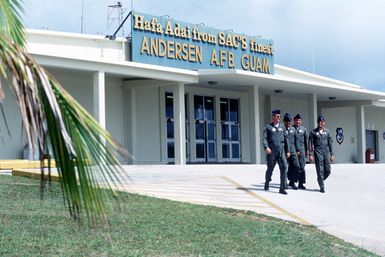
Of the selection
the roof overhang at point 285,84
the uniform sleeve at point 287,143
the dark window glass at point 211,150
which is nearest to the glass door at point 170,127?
the roof overhang at point 285,84

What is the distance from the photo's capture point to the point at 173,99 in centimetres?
2633

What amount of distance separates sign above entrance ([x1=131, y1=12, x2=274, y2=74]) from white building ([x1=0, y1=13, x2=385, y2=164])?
2.21ft

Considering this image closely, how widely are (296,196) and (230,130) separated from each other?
17.2 meters

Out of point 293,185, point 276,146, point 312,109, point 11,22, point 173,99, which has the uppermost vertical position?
point 173,99

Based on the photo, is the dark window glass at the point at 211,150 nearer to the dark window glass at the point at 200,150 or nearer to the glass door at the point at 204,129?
the glass door at the point at 204,129

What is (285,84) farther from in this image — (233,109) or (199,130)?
(199,130)

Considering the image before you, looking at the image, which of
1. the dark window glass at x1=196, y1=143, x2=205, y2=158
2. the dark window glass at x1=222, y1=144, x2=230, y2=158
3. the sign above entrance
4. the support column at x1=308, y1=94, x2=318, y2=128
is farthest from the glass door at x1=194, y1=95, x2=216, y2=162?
the support column at x1=308, y1=94, x2=318, y2=128

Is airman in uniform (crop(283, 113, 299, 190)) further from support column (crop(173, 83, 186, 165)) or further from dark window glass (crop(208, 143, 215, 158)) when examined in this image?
dark window glass (crop(208, 143, 215, 158))

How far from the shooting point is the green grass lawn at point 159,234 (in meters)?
7.95

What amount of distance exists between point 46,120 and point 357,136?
33784mm

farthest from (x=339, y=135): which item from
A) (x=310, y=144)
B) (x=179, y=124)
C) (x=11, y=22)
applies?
(x=11, y=22)

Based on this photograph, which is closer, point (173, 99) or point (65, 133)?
point (65, 133)

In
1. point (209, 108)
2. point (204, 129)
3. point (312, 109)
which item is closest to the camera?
point (204, 129)

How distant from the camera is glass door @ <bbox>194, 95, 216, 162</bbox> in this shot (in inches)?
1167
